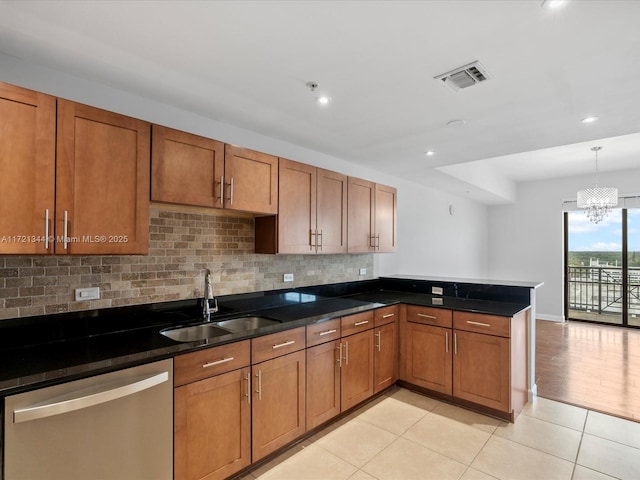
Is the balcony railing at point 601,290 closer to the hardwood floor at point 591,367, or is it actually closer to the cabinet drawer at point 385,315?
the hardwood floor at point 591,367

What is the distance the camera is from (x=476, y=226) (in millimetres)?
7004

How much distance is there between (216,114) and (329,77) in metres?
1.02

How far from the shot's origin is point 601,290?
6359mm

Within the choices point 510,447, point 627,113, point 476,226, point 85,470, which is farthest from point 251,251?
point 476,226

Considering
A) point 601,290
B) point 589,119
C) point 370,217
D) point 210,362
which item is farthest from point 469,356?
point 601,290

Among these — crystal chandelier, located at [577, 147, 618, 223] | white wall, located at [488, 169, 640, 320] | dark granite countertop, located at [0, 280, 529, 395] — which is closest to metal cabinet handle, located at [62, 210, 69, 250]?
dark granite countertop, located at [0, 280, 529, 395]

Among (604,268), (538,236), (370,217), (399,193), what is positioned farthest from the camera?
(538,236)

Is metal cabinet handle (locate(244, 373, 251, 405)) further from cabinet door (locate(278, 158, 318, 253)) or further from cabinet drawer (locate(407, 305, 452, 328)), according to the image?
cabinet drawer (locate(407, 305, 452, 328))

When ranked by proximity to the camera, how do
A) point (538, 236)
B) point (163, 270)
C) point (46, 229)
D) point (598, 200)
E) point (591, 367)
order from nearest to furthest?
point (46, 229) → point (163, 270) → point (591, 367) → point (598, 200) → point (538, 236)

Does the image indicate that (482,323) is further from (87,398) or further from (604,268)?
(604,268)

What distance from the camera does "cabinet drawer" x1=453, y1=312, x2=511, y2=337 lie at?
282 cm

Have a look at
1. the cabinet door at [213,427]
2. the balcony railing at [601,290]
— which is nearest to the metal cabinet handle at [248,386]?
the cabinet door at [213,427]

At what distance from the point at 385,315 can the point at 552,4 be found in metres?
2.54

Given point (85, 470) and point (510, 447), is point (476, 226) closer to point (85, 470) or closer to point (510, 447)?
point (510, 447)
